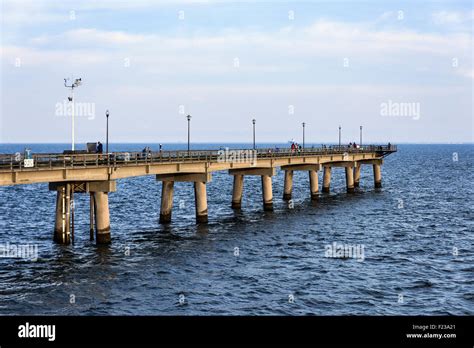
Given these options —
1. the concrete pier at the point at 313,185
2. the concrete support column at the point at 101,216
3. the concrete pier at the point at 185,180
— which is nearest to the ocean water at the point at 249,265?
the concrete support column at the point at 101,216

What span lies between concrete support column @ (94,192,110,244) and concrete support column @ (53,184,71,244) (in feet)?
5.99

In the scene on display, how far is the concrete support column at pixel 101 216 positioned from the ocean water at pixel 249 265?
2.58ft

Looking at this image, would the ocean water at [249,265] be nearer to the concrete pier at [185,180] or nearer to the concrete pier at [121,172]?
the concrete pier at [185,180]

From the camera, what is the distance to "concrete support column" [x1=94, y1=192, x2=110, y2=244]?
40.0 meters

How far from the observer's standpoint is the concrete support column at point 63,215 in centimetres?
3959

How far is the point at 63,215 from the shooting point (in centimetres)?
4009

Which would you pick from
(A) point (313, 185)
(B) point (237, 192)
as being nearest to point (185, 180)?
(B) point (237, 192)

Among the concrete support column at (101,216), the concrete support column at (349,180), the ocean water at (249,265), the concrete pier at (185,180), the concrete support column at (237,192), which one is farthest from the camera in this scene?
the concrete support column at (349,180)

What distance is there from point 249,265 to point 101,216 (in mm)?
10786

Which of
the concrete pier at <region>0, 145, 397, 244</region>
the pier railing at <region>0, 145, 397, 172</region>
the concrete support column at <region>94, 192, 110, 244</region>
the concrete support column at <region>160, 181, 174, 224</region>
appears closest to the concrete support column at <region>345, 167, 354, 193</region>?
the concrete pier at <region>0, 145, 397, 244</region>
